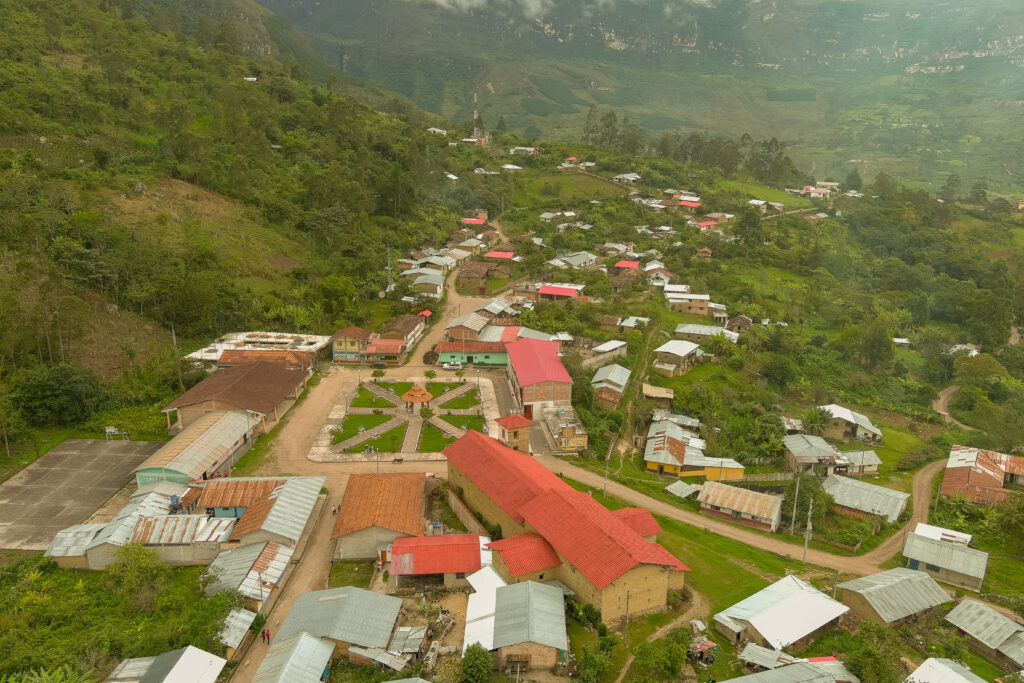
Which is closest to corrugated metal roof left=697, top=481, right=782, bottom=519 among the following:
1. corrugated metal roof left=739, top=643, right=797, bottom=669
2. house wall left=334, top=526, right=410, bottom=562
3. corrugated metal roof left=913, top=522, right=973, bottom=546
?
corrugated metal roof left=913, top=522, right=973, bottom=546

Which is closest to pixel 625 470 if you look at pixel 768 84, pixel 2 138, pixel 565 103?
pixel 2 138

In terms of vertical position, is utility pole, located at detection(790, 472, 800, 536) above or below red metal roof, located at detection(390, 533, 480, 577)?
below

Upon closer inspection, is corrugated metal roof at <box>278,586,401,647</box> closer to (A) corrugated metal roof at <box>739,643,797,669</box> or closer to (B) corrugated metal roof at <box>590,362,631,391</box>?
(A) corrugated metal roof at <box>739,643,797,669</box>

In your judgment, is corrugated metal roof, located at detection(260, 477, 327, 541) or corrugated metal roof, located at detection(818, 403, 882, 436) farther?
corrugated metal roof, located at detection(818, 403, 882, 436)

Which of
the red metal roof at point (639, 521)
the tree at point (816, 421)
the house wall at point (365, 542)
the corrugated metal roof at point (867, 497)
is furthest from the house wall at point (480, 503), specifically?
the tree at point (816, 421)

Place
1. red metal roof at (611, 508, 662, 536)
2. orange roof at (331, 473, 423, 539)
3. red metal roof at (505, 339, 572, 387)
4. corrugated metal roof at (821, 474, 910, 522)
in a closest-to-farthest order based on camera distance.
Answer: orange roof at (331, 473, 423, 539)
red metal roof at (611, 508, 662, 536)
corrugated metal roof at (821, 474, 910, 522)
red metal roof at (505, 339, 572, 387)

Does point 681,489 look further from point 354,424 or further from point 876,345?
point 876,345

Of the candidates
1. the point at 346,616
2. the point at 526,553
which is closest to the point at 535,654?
the point at 526,553

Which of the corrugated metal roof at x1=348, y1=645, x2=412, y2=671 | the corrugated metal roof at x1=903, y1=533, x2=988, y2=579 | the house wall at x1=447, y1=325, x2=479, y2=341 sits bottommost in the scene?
the corrugated metal roof at x1=903, y1=533, x2=988, y2=579
